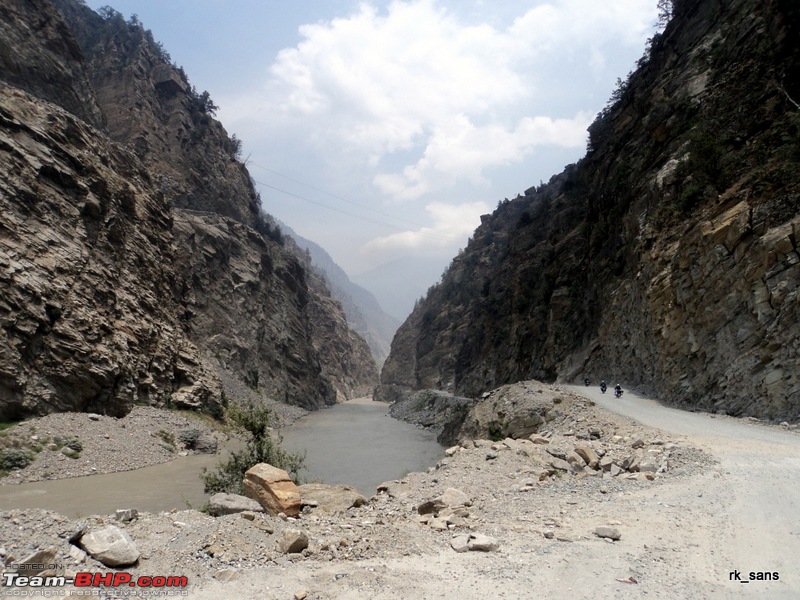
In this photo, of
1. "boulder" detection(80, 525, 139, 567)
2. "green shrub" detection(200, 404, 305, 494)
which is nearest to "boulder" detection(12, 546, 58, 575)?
"boulder" detection(80, 525, 139, 567)

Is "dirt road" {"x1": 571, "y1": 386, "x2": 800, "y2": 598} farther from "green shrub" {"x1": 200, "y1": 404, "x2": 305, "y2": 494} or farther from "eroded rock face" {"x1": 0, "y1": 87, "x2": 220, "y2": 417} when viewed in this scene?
"eroded rock face" {"x1": 0, "y1": 87, "x2": 220, "y2": 417}

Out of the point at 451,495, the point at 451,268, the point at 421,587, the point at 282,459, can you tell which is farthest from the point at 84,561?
the point at 451,268

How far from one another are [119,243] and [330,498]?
2981cm

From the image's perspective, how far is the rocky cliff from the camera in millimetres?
22781

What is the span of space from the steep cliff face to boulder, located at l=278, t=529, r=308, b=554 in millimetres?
14635

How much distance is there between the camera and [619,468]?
31.8ft

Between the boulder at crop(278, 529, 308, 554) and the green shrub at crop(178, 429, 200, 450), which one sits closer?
the boulder at crop(278, 529, 308, 554)

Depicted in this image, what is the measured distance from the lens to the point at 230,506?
768 centimetres

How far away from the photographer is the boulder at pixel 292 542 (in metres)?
5.94

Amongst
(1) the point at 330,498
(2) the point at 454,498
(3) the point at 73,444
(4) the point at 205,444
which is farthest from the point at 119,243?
(2) the point at 454,498

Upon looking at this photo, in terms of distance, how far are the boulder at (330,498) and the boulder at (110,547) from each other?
146 inches

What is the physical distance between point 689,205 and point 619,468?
18.5 meters

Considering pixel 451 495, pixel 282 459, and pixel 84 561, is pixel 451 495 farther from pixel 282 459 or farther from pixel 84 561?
pixel 282 459

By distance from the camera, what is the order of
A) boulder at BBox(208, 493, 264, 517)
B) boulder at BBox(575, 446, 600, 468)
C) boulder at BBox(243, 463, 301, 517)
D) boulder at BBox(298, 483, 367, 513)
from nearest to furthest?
boulder at BBox(208, 493, 264, 517), boulder at BBox(243, 463, 301, 517), boulder at BBox(298, 483, 367, 513), boulder at BBox(575, 446, 600, 468)
